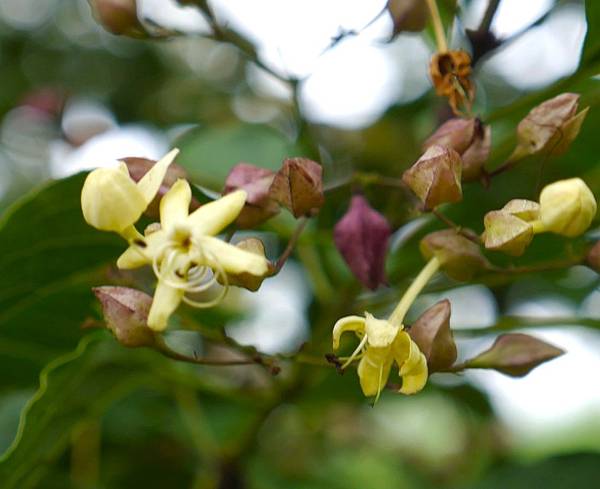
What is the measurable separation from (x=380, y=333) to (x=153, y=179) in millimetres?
190

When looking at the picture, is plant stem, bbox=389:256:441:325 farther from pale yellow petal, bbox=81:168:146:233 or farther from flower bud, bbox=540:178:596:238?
pale yellow petal, bbox=81:168:146:233

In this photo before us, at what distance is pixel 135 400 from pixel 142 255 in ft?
2.79

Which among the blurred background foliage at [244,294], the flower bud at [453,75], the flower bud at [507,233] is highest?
the flower bud at [453,75]

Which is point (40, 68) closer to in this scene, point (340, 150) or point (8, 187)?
point (8, 187)

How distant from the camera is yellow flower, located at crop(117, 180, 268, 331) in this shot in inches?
26.7

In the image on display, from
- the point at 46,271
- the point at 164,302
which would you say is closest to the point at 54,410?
the point at 46,271

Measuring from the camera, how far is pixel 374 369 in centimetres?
69

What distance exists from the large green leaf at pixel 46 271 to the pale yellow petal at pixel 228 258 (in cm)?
20

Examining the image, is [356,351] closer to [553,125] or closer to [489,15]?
[553,125]

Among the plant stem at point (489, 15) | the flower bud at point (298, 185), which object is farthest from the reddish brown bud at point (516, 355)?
the plant stem at point (489, 15)

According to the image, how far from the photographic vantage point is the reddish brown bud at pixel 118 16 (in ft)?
3.09

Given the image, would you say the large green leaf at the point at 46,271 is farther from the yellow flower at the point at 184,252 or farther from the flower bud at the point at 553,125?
the flower bud at the point at 553,125

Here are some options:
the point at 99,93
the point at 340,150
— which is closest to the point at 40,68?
the point at 99,93

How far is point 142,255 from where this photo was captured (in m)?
0.69
